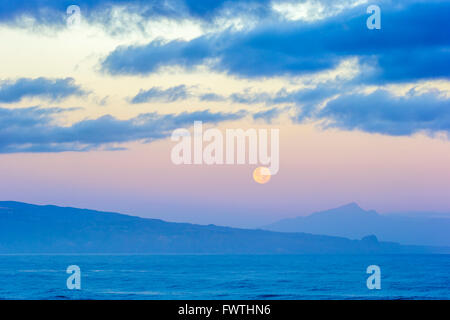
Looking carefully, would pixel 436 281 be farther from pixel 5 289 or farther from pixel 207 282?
pixel 5 289

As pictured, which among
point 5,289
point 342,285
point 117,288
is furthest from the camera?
point 342,285

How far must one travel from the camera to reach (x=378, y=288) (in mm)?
→ 78125
